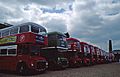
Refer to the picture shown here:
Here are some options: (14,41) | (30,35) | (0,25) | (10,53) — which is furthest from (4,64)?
(0,25)

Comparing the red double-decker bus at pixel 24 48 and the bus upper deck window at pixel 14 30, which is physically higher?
the bus upper deck window at pixel 14 30

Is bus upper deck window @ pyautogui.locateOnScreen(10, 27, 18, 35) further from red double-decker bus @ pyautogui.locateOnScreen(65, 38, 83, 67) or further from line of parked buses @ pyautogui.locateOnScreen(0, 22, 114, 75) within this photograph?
red double-decker bus @ pyautogui.locateOnScreen(65, 38, 83, 67)

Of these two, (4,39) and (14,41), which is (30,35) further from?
(4,39)

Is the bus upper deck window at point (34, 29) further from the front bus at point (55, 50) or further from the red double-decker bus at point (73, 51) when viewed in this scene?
the red double-decker bus at point (73, 51)

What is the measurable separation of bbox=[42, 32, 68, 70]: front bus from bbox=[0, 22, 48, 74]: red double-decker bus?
119 inches

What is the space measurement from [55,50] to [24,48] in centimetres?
507

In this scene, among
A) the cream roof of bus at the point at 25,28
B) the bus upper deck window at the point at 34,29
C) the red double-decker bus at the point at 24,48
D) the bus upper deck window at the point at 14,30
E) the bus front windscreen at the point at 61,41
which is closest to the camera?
the red double-decker bus at the point at 24,48

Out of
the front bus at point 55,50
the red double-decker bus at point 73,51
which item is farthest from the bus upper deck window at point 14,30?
the red double-decker bus at point 73,51

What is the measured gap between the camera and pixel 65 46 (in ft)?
73.9

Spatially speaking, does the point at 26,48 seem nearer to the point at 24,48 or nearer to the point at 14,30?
the point at 24,48

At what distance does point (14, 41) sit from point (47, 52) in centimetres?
499

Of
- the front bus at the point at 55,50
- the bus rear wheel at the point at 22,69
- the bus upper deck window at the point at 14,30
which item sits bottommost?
the bus rear wheel at the point at 22,69

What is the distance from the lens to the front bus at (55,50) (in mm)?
21266

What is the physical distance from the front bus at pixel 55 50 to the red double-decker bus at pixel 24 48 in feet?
9.93
